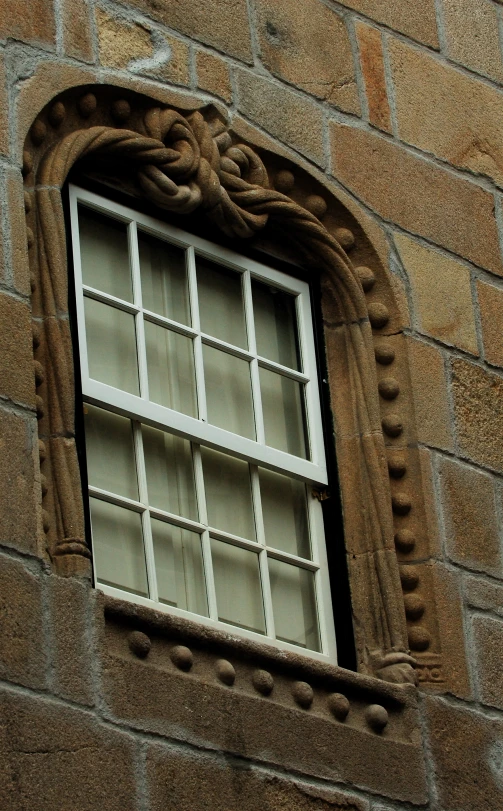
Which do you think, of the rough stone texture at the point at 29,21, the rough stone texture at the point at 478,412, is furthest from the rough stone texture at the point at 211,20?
the rough stone texture at the point at 478,412

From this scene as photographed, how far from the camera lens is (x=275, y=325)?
6.90 m

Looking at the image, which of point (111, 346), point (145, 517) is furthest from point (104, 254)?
point (145, 517)

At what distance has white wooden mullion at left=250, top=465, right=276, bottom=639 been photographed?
6250mm

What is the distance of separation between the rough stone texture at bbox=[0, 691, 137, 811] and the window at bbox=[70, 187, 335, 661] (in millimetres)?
601

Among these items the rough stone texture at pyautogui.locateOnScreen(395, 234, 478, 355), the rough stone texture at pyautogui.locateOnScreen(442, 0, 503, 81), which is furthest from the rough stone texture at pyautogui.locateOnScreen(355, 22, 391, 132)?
the rough stone texture at pyautogui.locateOnScreen(395, 234, 478, 355)

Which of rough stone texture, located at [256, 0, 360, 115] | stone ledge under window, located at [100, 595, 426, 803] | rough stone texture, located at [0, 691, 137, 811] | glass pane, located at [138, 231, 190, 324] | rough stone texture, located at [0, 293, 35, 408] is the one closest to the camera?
rough stone texture, located at [0, 691, 137, 811]

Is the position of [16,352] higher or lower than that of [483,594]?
higher

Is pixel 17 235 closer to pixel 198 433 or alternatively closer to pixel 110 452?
pixel 110 452

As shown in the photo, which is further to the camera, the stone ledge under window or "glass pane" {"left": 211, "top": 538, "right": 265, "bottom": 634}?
"glass pane" {"left": 211, "top": 538, "right": 265, "bottom": 634}

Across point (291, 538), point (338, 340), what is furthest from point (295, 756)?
point (338, 340)

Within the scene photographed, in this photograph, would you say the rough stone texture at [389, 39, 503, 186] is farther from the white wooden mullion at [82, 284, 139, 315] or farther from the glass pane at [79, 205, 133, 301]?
the white wooden mullion at [82, 284, 139, 315]

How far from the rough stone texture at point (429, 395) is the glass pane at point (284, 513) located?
1.57ft

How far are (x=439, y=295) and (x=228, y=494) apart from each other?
1.24 m

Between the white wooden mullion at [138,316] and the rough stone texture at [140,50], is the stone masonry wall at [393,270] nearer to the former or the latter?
the rough stone texture at [140,50]
